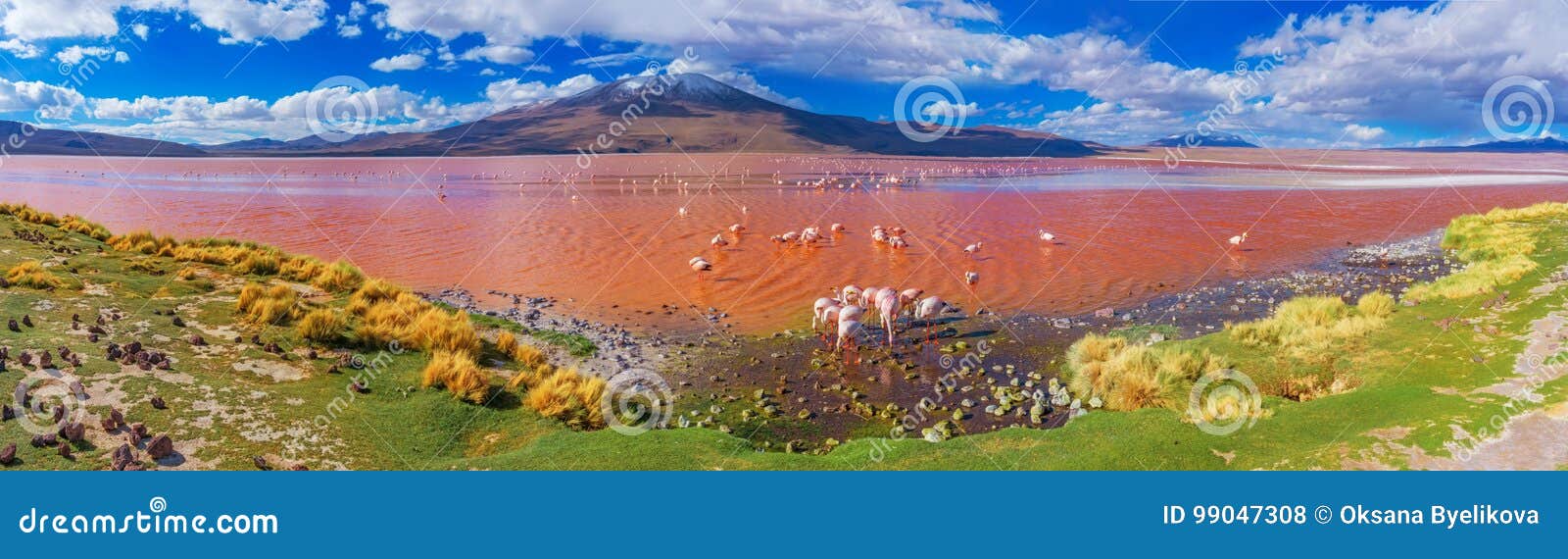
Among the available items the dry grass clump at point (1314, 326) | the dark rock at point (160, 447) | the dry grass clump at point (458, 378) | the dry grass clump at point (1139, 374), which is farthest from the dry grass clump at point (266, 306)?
the dry grass clump at point (1314, 326)

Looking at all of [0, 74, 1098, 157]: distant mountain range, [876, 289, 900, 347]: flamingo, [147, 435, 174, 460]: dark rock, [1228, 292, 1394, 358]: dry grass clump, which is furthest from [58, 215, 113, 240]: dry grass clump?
[0, 74, 1098, 157]: distant mountain range

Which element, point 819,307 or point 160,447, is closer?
point 160,447

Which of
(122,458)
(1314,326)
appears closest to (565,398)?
(122,458)

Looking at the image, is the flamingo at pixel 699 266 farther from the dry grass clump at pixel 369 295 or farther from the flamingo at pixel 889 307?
the flamingo at pixel 889 307

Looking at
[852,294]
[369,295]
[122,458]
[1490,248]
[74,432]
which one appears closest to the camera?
[122,458]

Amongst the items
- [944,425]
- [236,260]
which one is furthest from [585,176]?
[944,425]

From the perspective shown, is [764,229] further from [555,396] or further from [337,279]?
[555,396]
